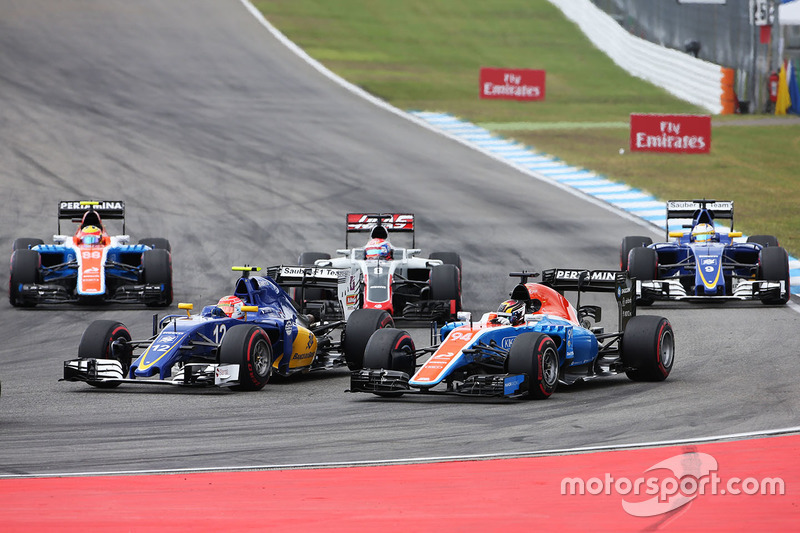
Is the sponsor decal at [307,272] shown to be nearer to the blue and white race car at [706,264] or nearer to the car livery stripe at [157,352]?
the car livery stripe at [157,352]

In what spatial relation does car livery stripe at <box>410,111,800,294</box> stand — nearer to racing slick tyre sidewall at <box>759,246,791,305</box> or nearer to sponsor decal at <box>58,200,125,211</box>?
racing slick tyre sidewall at <box>759,246,791,305</box>

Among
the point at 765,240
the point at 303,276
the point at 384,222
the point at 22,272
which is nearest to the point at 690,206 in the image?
the point at 765,240

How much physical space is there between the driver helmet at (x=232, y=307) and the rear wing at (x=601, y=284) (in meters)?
4.06

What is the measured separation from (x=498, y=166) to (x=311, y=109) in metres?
8.08

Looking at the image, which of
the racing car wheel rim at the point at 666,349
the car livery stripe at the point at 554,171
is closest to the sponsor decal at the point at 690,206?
the car livery stripe at the point at 554,171

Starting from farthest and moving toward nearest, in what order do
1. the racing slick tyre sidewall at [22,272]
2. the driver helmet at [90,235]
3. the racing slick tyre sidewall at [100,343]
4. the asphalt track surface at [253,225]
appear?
the driver helmet at [90,235], the racing slick tyre sidewall at [22,272], the racing slick tyre sidewall at [100,343], the asphalt track surface at [253,225]

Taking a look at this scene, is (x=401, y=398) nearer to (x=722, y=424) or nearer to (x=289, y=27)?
(x=722, y=424)

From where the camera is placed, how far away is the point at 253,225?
3177 cm

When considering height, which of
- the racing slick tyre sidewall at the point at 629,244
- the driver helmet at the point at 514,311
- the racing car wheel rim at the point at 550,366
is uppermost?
the racing slick tyre sidewall at the point at 629,244

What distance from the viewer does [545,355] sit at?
1569 cm

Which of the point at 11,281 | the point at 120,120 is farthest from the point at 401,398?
the point at 120,120

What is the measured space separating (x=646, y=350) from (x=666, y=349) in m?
0.54

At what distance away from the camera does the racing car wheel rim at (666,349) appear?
17.4m

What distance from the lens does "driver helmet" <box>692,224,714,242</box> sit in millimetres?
25578
